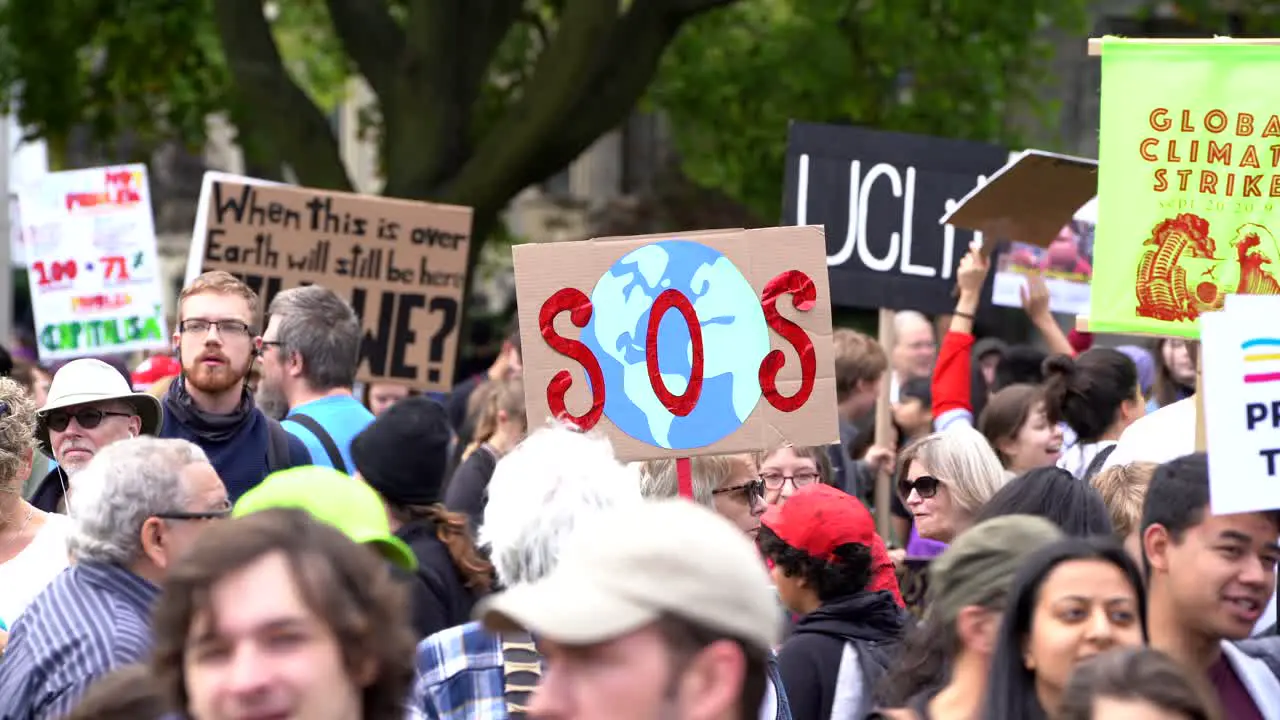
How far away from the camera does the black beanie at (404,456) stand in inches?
199

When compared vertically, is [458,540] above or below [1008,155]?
below

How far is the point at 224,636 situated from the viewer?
2.97 meters

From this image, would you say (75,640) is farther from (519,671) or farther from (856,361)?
(856,361)

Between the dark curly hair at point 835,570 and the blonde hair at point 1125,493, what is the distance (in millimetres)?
700

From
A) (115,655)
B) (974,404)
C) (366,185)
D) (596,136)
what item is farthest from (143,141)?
(115,655)

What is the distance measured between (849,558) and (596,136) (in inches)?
369

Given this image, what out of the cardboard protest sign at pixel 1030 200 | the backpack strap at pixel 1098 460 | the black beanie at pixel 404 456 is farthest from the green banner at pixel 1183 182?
the black beanie at pixel 404 456

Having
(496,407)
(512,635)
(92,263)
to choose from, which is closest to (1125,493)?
(512,635)

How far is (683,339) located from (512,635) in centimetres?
190

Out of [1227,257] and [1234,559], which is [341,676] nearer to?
[1234,559]

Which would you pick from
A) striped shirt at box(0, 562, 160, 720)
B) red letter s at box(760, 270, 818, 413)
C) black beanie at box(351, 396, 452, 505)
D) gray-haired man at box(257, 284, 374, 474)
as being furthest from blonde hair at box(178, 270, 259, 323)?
striped shirt at box(0, 562, 160, 720)

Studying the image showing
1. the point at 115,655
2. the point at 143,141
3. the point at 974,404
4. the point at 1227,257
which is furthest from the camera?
the point at 143,141

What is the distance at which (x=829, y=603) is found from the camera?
4.96m

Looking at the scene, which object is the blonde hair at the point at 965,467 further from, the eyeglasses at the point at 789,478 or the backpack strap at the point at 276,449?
the backpack strap at the point at 276,449
